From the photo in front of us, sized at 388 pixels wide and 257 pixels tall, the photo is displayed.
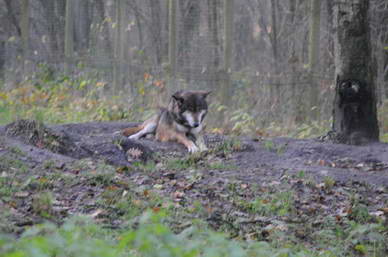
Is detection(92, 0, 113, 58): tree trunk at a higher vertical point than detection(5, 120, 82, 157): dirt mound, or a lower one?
higher

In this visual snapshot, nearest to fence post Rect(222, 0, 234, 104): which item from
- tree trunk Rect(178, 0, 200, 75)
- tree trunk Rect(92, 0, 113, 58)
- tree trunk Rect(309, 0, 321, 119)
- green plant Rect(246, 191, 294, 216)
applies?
tree trunk Rect(178, 0, 200, 75)

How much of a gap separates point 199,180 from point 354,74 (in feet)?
11.9

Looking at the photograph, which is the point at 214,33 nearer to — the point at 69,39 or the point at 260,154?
the point at 69,39

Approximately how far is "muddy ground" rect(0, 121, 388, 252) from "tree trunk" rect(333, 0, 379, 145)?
1.26 feet

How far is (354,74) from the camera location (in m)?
11.1

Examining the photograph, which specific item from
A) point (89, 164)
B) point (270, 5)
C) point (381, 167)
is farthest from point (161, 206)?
point (270, 5)

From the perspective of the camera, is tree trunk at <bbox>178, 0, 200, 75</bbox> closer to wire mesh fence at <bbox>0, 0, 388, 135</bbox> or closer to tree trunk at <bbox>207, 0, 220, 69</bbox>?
wire mesh fence at <bbox>0, 0, 388, 135</bbox>

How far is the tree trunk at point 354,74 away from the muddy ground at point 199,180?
0.38m

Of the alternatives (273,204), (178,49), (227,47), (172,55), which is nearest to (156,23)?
(178,49)

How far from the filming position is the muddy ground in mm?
7289

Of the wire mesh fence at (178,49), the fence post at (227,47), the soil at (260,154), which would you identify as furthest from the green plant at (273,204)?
the fence post at (227,47)

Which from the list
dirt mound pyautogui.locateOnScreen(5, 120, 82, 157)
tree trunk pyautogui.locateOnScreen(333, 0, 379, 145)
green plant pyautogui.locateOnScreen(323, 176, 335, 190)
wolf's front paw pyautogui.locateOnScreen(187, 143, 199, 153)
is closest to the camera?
green plant pyautogui.locateOnScreen(323, 176, 335, 190)

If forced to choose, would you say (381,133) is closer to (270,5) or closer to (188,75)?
(188,75)

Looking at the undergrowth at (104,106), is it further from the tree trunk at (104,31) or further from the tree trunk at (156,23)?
the tree trunk at (156,23)
